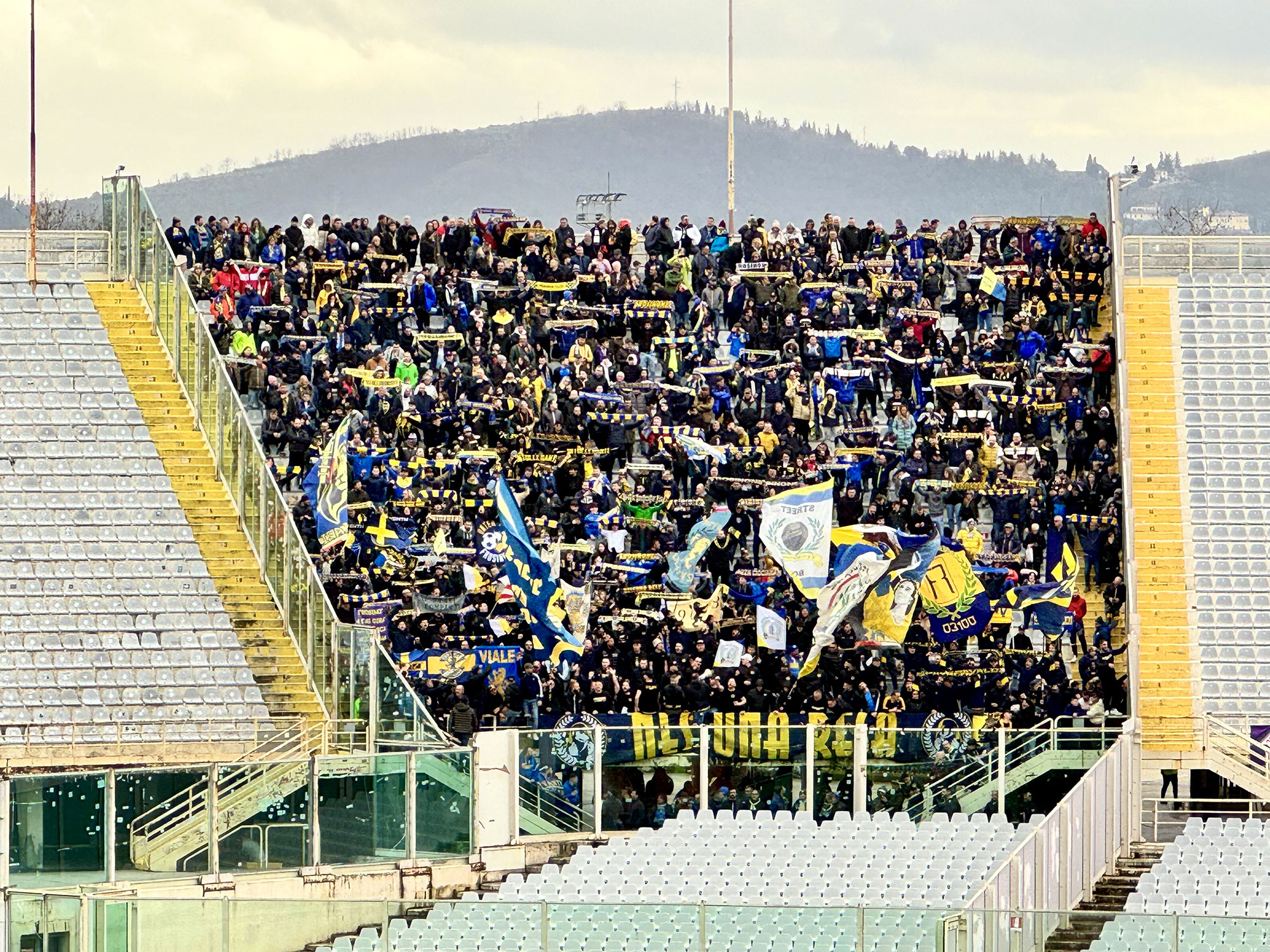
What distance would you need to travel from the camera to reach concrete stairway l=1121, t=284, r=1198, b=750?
31.9 m

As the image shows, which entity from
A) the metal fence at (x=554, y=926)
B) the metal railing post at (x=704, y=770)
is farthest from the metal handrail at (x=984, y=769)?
the metal fence at (x=554, y=926)

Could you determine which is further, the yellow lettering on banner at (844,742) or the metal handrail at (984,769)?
the yellow lettering on banner at (844,742)

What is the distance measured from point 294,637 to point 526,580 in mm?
3074

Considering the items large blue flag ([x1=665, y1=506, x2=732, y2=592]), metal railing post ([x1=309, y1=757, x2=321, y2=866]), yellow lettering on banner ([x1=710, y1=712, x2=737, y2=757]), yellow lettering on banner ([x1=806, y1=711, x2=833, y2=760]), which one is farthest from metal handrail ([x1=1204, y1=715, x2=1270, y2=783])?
metal railing post ([x1=309, y1=757, x2=321, y2=866])

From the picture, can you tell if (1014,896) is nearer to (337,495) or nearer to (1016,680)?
(1016,680)

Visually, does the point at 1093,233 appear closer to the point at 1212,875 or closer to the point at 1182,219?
the point at 1212,875

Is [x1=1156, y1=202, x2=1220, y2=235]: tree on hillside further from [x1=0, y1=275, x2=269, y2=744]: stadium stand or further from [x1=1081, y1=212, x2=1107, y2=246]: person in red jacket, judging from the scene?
[x1=0, y1=275, x2=269, y2=744]: stadium stand

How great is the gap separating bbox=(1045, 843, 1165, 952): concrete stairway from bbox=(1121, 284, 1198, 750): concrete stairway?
3.32 metres

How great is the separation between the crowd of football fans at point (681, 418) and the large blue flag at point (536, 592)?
0.25 m

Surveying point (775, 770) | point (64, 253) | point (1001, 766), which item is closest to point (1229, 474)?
point (1001, 766)

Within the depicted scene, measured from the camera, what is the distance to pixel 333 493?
32.3 meters

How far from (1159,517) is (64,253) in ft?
52.5

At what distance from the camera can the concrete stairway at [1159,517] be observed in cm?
3186

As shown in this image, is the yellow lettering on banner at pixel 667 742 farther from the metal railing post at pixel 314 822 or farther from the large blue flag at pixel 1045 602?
the large blue flag at pixel 1045 602
